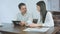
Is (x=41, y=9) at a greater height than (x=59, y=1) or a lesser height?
lesser

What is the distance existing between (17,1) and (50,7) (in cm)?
95

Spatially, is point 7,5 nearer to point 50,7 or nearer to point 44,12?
point 50,7

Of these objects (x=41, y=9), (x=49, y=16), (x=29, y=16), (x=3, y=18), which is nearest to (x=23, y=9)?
(x=29, y=16)

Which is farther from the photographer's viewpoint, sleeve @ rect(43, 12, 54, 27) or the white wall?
the white wall

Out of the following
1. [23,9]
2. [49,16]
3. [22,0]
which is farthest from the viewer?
[22,0]

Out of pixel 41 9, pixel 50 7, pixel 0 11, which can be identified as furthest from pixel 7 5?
pixel 41 9

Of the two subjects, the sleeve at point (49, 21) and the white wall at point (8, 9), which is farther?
the white wall at point (8, 9)

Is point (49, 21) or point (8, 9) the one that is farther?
point (8, 9)

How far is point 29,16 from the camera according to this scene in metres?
2.99

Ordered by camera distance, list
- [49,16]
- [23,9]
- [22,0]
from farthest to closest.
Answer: [22,0], [23,9], [49,16]

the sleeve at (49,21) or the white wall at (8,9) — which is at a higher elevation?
the white wall at (8,9)

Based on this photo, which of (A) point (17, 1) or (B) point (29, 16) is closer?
(B) point (29, 16)

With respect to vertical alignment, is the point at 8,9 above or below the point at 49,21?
above

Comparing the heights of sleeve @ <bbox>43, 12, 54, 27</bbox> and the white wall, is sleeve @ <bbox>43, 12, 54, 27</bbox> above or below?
below
